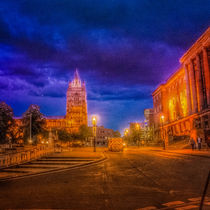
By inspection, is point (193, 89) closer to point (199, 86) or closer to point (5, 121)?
point (199, 86)

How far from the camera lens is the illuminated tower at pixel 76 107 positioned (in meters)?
176

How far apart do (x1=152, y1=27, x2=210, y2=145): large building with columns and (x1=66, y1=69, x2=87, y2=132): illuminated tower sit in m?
103

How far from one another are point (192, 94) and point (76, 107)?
435 feet

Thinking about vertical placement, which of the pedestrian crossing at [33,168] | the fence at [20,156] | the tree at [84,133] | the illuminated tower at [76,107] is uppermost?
the illuminated tower at [76,107]

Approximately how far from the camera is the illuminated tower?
176m

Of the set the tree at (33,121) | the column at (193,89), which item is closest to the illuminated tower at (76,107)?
the tree at (33,121)

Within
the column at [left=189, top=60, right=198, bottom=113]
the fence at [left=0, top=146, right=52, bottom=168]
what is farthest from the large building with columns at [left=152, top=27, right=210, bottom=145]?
the fence at [left=0, top=146, right=52, bottom=168]

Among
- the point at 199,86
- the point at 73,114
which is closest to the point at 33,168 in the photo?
the point at 199,86

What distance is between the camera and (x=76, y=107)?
182m

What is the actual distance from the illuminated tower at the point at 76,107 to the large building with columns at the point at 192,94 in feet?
339

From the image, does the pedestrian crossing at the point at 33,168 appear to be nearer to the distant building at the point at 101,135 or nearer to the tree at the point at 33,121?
the tree at the point at 33,121

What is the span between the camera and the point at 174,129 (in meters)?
75.1

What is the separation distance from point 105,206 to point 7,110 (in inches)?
1653

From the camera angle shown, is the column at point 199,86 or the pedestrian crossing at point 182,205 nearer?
the pedestrian crossing at point 182,205
